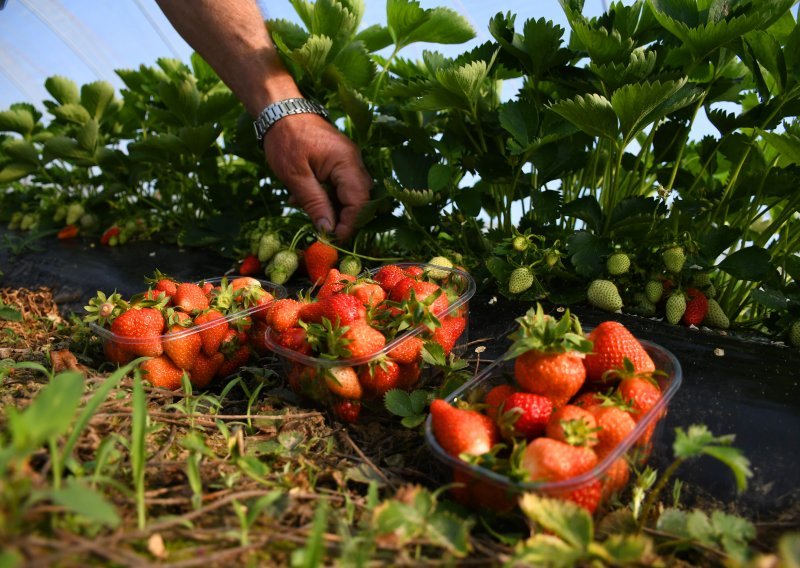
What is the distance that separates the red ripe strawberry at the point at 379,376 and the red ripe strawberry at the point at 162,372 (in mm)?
366

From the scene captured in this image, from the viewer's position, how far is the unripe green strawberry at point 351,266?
150cm

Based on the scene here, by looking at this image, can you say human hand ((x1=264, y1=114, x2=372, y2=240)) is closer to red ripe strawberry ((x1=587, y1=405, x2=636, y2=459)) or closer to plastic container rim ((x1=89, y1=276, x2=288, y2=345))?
plastic container rim ((x1=89, y1=276, x2=288, y2=345))

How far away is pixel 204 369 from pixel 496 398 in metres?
0.57

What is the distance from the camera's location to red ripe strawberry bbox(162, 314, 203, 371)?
107 cm

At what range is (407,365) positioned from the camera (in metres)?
0.99

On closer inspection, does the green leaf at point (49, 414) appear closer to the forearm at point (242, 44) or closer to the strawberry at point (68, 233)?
the forearm at point (242, 44)

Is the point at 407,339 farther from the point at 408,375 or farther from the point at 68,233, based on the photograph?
the point at 68,233

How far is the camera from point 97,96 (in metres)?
2.29

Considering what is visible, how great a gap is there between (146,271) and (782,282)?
66.4 inches

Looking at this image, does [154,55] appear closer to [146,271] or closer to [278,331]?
[146,271]

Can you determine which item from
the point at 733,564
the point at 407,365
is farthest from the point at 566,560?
the point at 407,365

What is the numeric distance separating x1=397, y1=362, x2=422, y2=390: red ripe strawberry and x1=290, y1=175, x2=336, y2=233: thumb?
64 cm

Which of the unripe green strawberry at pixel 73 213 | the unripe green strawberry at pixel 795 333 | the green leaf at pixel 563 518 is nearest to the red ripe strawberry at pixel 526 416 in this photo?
the green leaf at pixel 563 518

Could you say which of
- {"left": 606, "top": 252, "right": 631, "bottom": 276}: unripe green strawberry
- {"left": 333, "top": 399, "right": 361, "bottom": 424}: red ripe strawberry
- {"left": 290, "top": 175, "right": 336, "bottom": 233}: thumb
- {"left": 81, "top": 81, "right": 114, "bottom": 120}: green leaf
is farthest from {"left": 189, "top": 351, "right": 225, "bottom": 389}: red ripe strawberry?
{"left": 81, "top": 81, "right": 114, "bottom": 120}: green leaf
